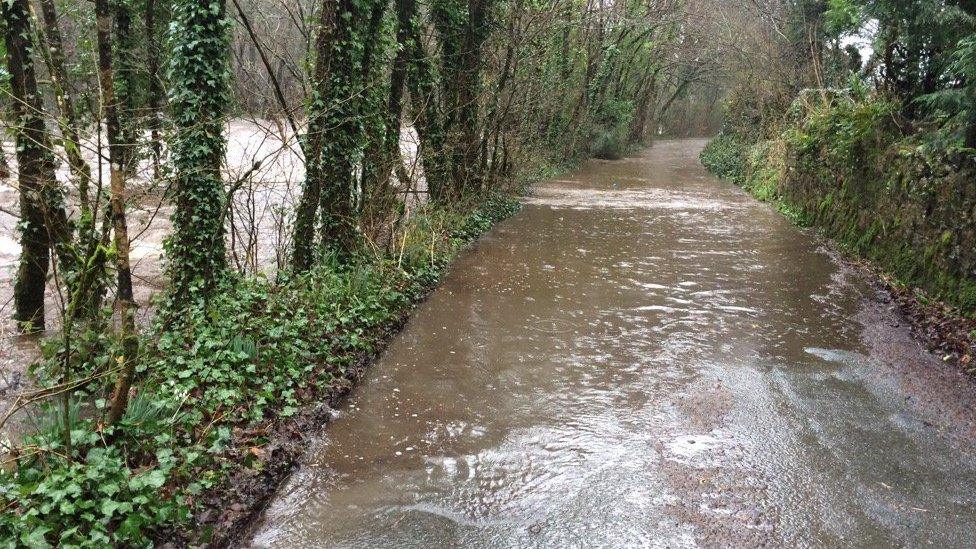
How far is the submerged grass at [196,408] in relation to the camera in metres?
3.88

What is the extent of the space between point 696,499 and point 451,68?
12164 millimetres

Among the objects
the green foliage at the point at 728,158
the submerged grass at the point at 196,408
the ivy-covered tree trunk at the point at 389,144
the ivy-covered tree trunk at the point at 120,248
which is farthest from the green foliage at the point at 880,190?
the ivy-covered tree trunk at the point at 120,248

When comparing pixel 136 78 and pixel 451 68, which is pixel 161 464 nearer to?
pixel 451 68

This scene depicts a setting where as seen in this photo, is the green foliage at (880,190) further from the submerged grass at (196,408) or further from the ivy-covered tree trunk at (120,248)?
the ivy-covered tree trunk at (120,248)

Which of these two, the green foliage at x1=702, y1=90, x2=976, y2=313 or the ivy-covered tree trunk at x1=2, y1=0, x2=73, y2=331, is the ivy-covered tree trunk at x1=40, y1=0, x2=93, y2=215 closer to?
the ivy-covered tree trunk at x1=2, y1=0, x2=73, y2=331

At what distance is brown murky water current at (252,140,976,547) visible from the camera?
186 inches

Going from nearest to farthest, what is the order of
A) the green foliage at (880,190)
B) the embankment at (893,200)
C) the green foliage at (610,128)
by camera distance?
the embankment at (893,200), the green foliage at (880,190), the green foliage at (610,128)

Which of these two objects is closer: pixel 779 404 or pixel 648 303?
pixel 779 404

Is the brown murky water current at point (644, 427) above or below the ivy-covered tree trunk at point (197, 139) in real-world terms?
below

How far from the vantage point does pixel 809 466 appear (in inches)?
216

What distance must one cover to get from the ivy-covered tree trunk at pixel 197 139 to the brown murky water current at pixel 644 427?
8.78 feet

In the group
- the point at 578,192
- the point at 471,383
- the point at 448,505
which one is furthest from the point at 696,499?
the point at 578,192

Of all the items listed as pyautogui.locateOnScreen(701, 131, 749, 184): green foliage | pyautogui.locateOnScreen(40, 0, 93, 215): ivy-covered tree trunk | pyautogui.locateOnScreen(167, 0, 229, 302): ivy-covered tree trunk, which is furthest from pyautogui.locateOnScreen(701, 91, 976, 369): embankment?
pyautogui.locateOnScreen(167, 0, 229, 302): ivy-covered tree trunk

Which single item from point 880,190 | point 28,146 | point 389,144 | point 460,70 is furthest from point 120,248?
point 880,190
